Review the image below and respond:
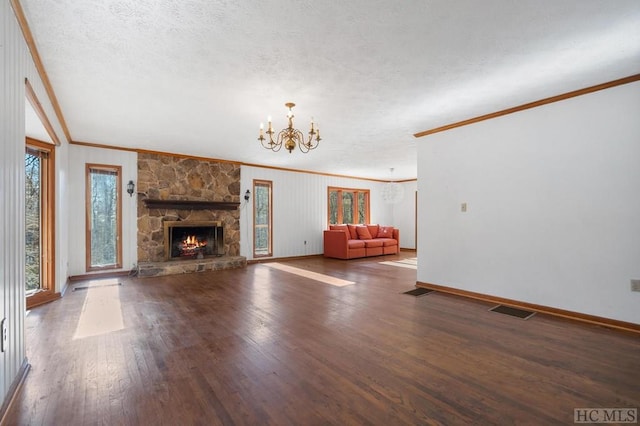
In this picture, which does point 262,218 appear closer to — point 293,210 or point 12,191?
point 293,210

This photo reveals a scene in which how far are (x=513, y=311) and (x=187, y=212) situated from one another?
6.16m

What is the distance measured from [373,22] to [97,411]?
3.09 m

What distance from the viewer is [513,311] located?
12.0ft

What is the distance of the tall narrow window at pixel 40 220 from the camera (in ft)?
13.2

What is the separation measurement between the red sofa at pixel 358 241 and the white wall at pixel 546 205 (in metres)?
3.57

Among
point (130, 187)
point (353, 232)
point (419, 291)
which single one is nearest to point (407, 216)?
point (353, 232)

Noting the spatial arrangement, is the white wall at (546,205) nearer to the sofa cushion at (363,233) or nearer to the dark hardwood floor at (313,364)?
the dark hardwood floor at (313,364)

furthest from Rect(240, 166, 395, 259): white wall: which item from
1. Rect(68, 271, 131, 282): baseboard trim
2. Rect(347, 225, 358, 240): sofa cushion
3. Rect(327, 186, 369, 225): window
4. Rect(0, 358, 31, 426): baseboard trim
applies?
Rect(0, 358, 31, 426): baseboard trim

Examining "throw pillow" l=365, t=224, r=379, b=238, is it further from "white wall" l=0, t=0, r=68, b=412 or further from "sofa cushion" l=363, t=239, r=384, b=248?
"white wall" l=0, t=0, r=68, b=412

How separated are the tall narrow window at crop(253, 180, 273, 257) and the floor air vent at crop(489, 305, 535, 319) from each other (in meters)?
5.50

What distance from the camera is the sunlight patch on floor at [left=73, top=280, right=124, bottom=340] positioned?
3088 mm

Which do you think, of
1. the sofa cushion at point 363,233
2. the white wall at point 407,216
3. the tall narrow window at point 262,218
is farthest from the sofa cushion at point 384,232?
the tall narrow window at point 262,218

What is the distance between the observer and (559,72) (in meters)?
2.92

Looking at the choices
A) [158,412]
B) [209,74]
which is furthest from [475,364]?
[209,74]
